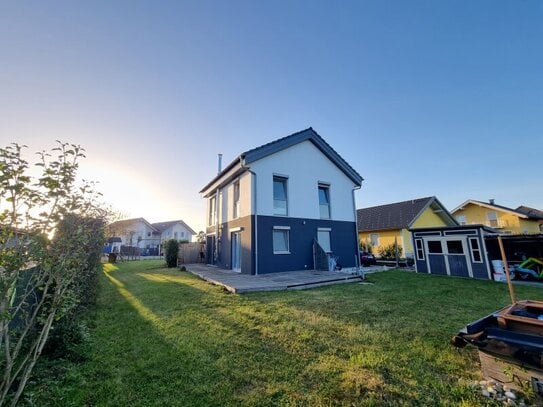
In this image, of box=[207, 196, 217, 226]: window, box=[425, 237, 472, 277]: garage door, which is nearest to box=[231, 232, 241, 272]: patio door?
box=[207, 196, 217, 226]: window

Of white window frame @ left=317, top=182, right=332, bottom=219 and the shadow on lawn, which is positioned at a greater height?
white window frame @ left=317, top=182, right=332, bottom=219

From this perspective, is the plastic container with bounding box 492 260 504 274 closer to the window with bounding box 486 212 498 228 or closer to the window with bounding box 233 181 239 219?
the window with bounding box 233 181 239 219

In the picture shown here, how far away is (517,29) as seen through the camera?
8.52 metres

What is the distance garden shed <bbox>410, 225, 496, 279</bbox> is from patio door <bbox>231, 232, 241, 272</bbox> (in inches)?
456

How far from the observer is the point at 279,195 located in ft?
45.6

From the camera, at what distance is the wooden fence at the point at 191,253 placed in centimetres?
2078

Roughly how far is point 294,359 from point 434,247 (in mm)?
15367

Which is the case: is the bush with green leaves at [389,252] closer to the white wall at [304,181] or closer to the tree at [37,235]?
the white wall at [304,181]

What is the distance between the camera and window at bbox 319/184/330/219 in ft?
50.5

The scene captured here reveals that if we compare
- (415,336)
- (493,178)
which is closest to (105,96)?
(415,336)

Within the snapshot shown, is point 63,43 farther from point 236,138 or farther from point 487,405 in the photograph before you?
point 487,405

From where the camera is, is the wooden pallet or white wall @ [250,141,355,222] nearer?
the wooden pallet

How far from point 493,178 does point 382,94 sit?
577 inches

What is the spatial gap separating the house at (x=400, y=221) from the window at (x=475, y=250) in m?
7.74
